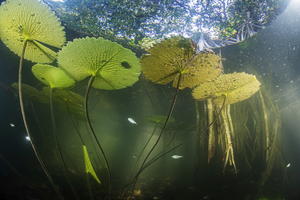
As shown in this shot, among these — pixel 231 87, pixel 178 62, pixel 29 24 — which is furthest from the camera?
pixel 231 87

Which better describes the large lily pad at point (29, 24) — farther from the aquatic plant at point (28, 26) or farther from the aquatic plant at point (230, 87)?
the aquatic plant at point (230, 87)

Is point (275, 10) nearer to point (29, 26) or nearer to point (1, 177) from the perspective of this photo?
point (29, 26)

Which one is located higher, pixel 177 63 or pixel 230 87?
pixel 230 87

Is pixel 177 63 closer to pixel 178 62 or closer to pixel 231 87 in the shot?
pixel 178 62

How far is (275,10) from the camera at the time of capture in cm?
281

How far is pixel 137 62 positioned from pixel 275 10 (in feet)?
12.4

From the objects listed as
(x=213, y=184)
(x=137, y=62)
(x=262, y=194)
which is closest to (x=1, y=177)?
(x=137, y=62)

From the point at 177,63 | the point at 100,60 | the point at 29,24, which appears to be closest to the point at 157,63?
the point at 177,63

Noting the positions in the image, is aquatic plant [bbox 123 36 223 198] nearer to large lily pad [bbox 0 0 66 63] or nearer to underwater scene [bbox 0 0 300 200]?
underwater scene [bbox 0 0 300 200]

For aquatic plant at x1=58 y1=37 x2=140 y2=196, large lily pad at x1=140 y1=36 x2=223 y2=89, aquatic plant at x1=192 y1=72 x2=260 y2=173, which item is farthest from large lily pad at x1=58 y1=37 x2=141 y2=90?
aquatic plant at x1=192 y1=72 x2=260 y2=173

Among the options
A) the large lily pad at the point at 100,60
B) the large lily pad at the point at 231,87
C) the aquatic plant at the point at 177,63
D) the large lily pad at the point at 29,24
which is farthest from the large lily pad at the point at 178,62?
the large lily pad at the point at 29,24

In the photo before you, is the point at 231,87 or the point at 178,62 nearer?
the point at 178,62

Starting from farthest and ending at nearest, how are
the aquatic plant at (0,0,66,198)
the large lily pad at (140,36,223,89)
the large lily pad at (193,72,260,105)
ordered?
the large lily pad at (193,72,260,105)
the large lily pad at (140,36,223,89)
the aquatic plant at (0,0,66,198)

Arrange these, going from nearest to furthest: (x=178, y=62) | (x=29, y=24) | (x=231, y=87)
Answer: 1. (x=29, y=24)
2. (x=178, y=62)
3. (x=231, y=87)
